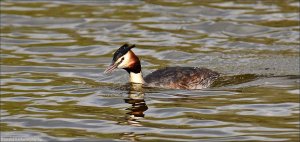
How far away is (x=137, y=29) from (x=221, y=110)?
270 inches

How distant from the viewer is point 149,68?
18.4 metres

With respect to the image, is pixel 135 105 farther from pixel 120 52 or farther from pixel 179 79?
pixel 179 79

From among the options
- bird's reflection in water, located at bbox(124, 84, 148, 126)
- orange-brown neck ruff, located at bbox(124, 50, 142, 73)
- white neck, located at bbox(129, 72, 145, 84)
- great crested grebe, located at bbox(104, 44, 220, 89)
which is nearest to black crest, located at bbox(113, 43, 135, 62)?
great crested grebe, located at bbox(104, 44, 220, 89)

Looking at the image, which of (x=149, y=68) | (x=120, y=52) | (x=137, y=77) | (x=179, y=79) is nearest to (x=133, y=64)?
(x=137, y=77)

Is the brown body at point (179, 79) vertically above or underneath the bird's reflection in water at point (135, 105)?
above

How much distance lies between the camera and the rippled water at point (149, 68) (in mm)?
13852

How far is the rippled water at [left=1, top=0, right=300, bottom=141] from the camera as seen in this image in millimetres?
13852

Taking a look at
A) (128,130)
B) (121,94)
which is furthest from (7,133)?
(121,94)

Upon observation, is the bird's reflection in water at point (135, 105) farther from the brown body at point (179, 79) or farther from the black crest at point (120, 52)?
the black crest at point (120, 52)

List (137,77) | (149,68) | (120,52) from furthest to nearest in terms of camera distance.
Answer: (149,68) → (137,77) → (120,52)

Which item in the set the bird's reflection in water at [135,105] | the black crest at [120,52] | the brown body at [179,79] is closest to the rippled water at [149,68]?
the bird's reflection in water at [135,105]

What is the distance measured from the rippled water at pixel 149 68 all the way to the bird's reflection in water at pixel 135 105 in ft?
0.09

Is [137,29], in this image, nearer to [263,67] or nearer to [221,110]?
[263,67]

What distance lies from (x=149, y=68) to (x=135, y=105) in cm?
314
